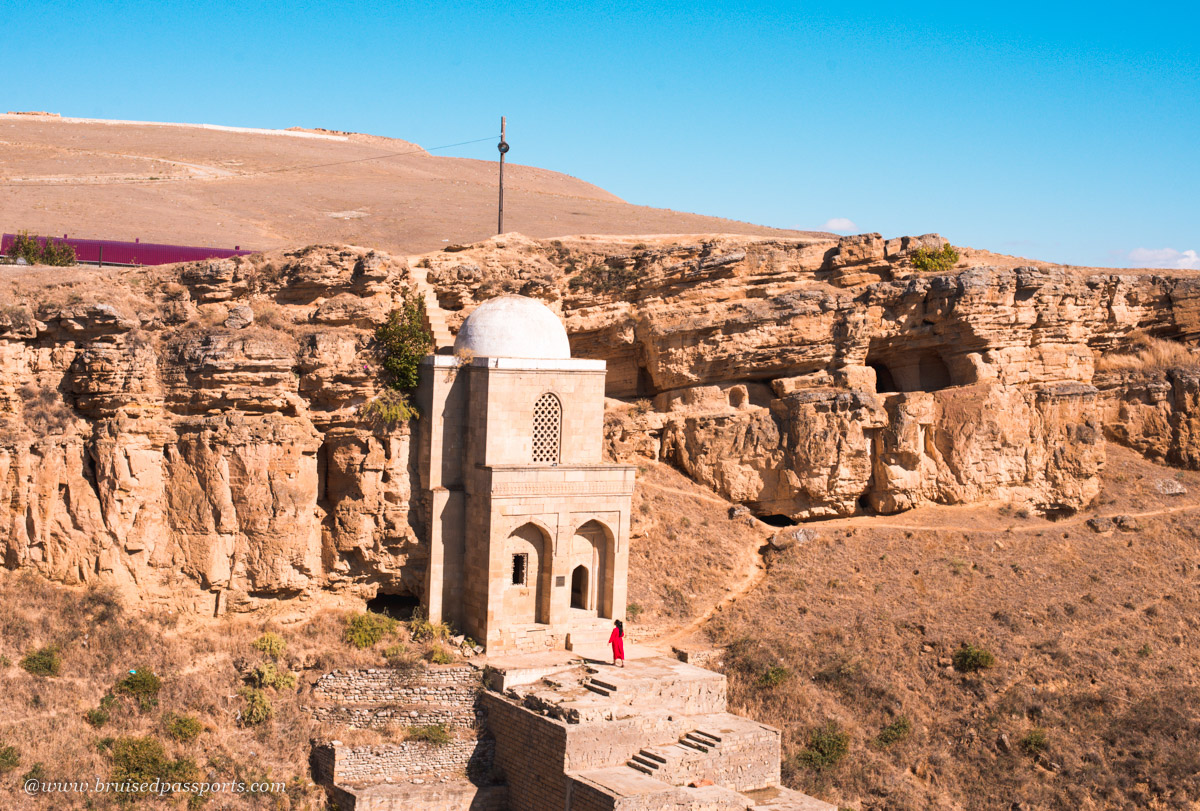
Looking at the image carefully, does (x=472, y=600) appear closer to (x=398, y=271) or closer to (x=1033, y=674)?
(x=398, y=271)

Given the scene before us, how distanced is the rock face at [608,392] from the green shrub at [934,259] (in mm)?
343

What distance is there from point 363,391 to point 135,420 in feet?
15.9

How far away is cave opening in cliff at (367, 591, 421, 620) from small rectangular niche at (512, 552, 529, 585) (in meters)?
2.28

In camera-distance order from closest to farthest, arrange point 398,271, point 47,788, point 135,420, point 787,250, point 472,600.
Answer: point 47,788 < point 135,420 < point 472,600 < point 398,271 < point 787,250

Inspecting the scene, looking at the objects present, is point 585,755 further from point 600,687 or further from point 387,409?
point 387,409

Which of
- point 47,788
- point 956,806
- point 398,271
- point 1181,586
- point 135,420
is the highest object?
point 398,271

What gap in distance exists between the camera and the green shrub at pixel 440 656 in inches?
968

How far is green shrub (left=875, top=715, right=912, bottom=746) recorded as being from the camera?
84.9 feet

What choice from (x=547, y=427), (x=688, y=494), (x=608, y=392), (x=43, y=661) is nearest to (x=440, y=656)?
(x=547, y=427)

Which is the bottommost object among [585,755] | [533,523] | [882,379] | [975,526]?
[585,755]

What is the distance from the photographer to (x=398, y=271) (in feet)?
96.9

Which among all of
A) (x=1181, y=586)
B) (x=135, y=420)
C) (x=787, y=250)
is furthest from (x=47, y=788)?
(x=1181, y=586)

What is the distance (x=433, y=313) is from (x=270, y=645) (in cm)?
1010

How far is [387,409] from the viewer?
25922mm
